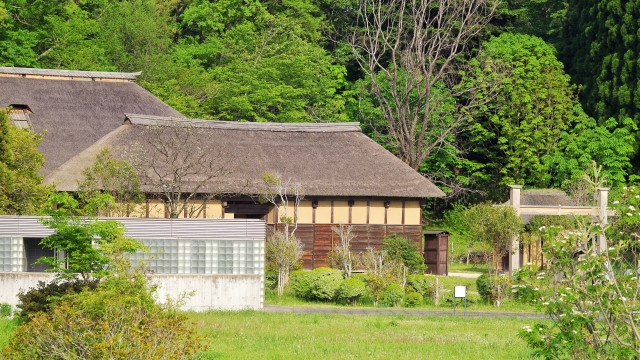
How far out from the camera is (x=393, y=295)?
30578mm

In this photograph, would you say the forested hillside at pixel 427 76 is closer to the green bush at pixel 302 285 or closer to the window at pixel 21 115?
the window at pixel 21 115

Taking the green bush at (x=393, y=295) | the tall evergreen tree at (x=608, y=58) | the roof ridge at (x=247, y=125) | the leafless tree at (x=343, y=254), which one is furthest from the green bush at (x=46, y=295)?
the tall evergreen tree at (x=608, y=58)

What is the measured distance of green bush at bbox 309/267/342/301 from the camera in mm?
30953

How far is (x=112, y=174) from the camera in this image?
3562cm

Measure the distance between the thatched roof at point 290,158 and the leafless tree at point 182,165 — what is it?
9 cm

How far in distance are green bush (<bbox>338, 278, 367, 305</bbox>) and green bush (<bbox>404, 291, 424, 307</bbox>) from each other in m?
1.32

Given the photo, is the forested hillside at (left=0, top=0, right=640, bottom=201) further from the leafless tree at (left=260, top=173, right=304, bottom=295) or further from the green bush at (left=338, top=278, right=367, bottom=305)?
the green bush at (left=338, top=278, right=367, bottom=305)

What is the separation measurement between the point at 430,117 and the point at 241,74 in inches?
402

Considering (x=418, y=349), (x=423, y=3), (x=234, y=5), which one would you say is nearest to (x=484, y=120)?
(x=423, y=3)

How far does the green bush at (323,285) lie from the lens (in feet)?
102

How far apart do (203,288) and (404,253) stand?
11863mm

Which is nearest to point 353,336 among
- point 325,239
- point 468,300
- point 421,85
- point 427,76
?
point 468,300

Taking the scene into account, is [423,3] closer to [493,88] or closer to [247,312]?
[493,88]

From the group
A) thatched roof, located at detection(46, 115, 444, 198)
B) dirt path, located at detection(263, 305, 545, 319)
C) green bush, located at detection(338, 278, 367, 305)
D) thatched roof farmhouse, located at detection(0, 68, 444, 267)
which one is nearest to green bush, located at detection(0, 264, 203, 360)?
dirt path, located at detection(263, 305, 545, 319)
